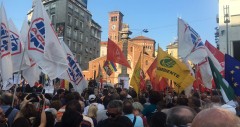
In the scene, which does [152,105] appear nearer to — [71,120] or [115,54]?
[71,120]

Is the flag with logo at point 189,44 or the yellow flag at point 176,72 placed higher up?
the flag with logo at point 189,44

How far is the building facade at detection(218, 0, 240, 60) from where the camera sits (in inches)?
1145

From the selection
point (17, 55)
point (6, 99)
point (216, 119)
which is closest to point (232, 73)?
point (6, 99)

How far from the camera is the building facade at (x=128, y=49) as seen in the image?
68.2 metres

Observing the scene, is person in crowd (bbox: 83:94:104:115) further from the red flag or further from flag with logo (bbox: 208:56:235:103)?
the red flag

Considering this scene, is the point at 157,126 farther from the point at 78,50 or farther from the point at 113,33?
the point at 113,33

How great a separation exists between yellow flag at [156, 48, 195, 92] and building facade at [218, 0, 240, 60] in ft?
70.2

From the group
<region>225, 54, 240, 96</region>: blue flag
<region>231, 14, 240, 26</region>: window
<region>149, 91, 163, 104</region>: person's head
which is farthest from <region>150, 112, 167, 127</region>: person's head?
<region>231, 14, 240, 26</region>: window

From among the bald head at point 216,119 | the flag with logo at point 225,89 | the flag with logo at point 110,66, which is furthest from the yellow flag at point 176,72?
the flag with logo at point 110,66

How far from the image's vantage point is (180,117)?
269 cm

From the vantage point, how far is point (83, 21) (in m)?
69.9

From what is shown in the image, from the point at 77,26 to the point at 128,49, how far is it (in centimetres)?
1347

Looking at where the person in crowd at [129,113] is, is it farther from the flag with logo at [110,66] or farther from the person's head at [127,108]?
the flag with logo at [110,66]

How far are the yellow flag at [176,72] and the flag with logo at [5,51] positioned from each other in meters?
4.06
